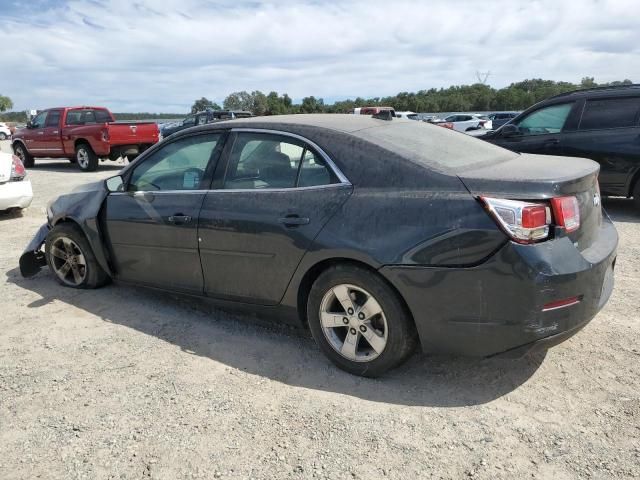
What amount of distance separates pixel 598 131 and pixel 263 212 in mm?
5948

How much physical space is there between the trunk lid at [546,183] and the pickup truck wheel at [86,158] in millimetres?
13655

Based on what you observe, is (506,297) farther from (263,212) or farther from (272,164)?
(272,164)

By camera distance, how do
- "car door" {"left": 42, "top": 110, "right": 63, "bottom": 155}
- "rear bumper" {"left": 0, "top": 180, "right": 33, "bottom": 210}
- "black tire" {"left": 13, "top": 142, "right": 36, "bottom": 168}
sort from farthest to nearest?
"black tire" {"left": 13, "top": 142, "right": 36, "bottom": 168} → "car door" {"left": 42, "top": 110, "right": 63, "bottom": 155} → "rear bumper" {"left": 0, "top": 180, "right": 33, "bottom": 210}

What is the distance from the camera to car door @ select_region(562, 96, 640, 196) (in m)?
7.00

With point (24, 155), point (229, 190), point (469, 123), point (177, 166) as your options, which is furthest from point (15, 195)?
point (469, 123)

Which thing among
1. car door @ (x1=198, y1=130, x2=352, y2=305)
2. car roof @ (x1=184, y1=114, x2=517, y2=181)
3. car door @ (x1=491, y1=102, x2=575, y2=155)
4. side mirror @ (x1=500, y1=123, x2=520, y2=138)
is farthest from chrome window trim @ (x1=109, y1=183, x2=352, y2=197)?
side mirror @ (x1=500, y1=123, x2=520, y2=138)

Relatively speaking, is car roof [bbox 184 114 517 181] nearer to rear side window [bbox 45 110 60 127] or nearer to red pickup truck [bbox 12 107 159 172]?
red pickup truck [bbox 12 107 159 172]

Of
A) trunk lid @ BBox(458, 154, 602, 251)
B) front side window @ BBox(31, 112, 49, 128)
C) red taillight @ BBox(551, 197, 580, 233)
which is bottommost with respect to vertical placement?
red taillight @ BBox(551, 197, 580, 233)

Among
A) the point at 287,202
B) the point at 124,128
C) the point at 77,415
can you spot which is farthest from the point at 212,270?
the point at 124,128

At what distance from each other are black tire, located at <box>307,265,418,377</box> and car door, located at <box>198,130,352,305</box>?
9.7 inches

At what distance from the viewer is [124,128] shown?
14.4 m

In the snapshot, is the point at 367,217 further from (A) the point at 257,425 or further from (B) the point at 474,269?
(A) the point at 257,425

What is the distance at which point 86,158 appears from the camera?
1468cm

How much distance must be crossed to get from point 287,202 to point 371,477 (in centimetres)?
165
